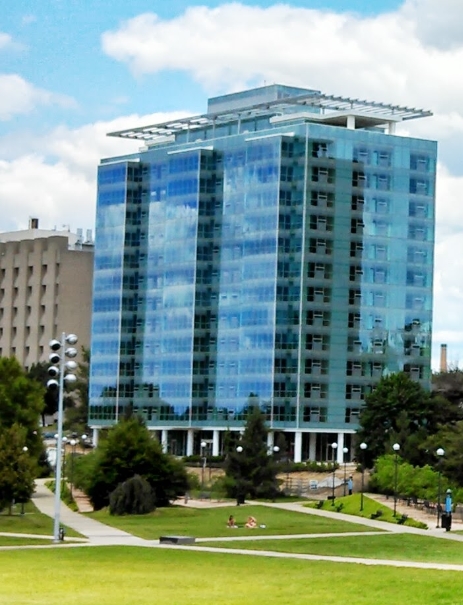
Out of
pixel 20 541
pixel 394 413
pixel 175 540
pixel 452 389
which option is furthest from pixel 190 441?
pixel 175 540

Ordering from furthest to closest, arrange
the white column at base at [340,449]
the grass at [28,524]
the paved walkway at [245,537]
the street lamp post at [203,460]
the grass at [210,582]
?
1. the white column at base at [340,449]
2. the street lamp post at [203,460]
3. the grass at [28,524]
4. the paved walkway at [245,537]
5. the grass at [210,582]

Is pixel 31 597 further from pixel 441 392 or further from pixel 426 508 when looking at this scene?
pixel 441 392

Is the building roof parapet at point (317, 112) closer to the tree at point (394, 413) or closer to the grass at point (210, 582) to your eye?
the tree at point (394, 413)

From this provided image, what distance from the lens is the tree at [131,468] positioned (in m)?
101

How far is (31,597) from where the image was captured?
39156 millimetres

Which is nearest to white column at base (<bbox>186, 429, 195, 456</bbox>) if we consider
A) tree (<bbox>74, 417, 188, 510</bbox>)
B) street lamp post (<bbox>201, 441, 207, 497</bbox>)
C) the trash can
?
street lamp post (<bbox>201, 441, 207, 497</bbox>)

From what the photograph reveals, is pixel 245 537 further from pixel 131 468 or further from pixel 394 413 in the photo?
pixel 394 413

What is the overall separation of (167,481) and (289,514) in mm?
12469

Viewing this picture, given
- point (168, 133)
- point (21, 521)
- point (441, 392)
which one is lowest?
point (21, 521)

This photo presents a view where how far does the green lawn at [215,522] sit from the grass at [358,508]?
3209mm

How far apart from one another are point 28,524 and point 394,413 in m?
52.7

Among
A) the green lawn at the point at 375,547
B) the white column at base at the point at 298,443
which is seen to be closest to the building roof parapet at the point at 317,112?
the white column at base at the point at 298,443

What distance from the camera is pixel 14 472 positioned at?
92625 millimetres

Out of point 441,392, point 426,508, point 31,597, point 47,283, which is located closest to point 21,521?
point 426,508
